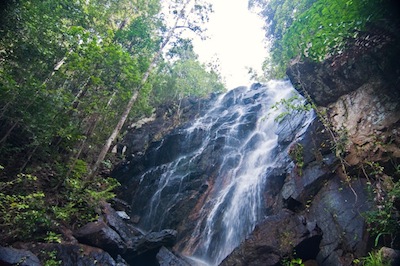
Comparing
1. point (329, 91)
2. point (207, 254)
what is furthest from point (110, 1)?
point (207, 254)

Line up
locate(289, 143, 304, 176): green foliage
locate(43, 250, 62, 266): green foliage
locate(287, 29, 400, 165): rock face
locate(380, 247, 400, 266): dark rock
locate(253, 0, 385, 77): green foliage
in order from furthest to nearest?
locate(289, 143, 304, 176): green foliage, locate(287, 29, 400, 165): rock face, locate(253, 0, 385, 77): green foliage, locate(43, 250, 62, 266): green foliage, locate(380, 247, 400, 266): dark rock

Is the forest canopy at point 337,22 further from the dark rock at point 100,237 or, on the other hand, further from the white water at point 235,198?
the dark rock at point 100,237

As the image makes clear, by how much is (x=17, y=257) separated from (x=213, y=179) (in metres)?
10.3

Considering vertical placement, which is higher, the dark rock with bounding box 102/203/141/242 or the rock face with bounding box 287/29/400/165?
the rock face with bounding box 287/29/400/165

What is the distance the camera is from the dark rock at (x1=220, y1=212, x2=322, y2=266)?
22.0 feet

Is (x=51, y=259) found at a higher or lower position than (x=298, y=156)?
lower

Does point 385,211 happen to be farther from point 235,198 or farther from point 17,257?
point 17,257

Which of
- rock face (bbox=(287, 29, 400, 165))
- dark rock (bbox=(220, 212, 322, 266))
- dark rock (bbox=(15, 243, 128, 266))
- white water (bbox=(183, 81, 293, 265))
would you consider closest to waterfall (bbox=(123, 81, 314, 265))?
white water (bbox=(183, 81, 293, 265))

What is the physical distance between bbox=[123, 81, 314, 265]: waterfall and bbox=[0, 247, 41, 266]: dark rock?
6.52 metres

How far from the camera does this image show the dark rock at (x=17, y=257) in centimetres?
535

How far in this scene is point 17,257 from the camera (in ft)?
18.1

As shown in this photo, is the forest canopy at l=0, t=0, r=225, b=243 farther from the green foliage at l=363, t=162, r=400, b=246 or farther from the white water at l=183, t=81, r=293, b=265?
the green foliage at l=363, t=162, r=400, b=246

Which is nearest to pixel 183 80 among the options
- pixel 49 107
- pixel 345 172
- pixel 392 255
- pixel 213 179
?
pixel 213 179

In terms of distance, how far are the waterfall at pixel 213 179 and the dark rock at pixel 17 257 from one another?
6.52 metres
